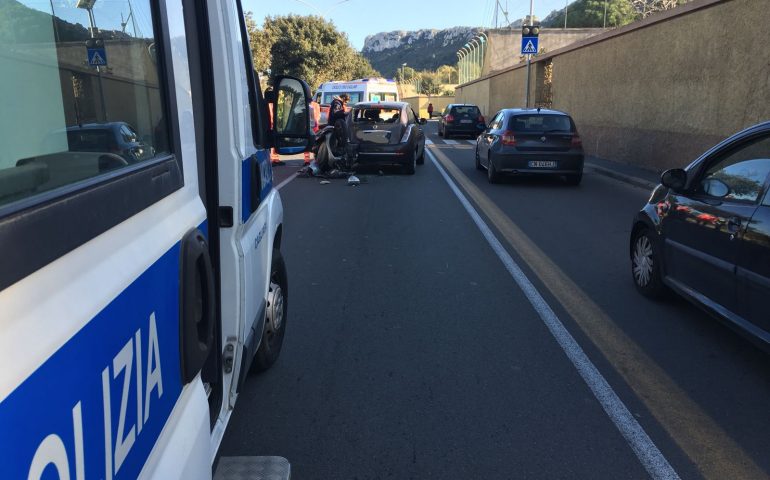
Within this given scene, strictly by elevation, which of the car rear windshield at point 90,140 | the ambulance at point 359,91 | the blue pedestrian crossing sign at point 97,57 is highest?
the ambulance at point 359,91

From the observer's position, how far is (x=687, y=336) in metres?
4.67

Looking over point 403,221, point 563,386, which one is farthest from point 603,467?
point 403,221

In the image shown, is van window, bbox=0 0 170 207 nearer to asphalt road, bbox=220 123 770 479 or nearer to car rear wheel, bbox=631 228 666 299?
asphalt road, bbox=220 123 770 479

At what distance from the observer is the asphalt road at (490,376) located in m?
3.13

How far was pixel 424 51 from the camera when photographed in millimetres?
174375

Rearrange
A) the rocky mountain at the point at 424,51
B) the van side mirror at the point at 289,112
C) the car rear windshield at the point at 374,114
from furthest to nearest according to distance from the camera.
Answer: the rocky mountain at the point at 424,51, the car rear windshield at the point at 374,114, the van side mirror at the point at 289,112

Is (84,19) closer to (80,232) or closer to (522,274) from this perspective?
(80,232)

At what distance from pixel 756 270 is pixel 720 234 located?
1.73ft

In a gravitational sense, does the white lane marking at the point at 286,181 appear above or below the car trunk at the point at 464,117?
below

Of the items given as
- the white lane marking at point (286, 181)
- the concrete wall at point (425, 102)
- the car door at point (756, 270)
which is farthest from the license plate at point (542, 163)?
the concrete wall at point (425, 102)

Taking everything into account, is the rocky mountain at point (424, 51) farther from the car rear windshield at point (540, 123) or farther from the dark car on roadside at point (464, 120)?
the car rear windshield at point (540, 123)

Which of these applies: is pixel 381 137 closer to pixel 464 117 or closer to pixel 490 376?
pixel 490 376

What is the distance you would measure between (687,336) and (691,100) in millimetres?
9948

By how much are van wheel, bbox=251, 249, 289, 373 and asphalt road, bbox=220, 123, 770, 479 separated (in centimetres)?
11
